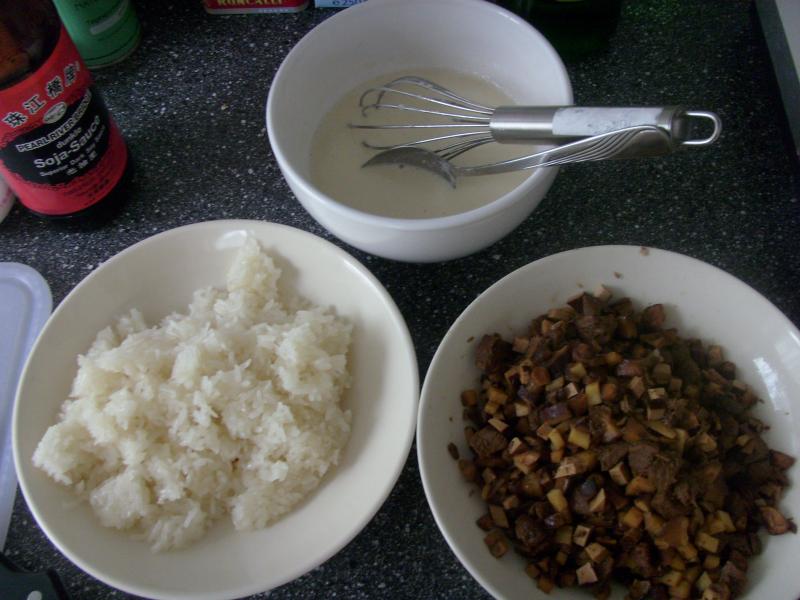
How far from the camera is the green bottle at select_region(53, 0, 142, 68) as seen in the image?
0.97 meters

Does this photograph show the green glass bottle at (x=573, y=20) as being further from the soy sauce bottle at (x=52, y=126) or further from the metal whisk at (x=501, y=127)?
the soy sauce bottle at (x=52, y=126)

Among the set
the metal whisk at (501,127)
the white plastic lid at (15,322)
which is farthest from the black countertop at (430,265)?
the metal whisk at (501,127)

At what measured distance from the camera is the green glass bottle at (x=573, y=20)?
0.94m

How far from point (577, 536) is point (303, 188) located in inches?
17.7

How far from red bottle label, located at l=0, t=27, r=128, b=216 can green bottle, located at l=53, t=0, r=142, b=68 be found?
22 cm

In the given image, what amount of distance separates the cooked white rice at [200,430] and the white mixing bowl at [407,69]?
144mm

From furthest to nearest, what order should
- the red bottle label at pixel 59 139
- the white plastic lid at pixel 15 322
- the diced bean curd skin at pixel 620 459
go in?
the white plastic lid at pixel 15 322, the red bottle label at pixel 59 139, the diced bean curd skin at pixel 620 459

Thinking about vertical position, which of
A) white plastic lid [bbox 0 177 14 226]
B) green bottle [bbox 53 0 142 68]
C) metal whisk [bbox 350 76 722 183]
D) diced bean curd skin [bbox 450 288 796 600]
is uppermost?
green bottle [bbox 53 0 142 68]

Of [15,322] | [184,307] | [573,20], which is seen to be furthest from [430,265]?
[15,322]

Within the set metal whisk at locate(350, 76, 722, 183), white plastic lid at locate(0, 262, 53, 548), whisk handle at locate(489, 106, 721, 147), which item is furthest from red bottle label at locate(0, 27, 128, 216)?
whisk handle at locate(489, 106, 721, 147)

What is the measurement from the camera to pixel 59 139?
788 mm

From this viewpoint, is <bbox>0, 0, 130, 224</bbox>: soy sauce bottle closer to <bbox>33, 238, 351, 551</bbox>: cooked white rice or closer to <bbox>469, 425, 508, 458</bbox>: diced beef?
<bbox>33, 238, 351, 551</bbox>: cooked white rice

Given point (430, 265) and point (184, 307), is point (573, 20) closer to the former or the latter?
point (430, 265)

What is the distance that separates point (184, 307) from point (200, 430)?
209mm
